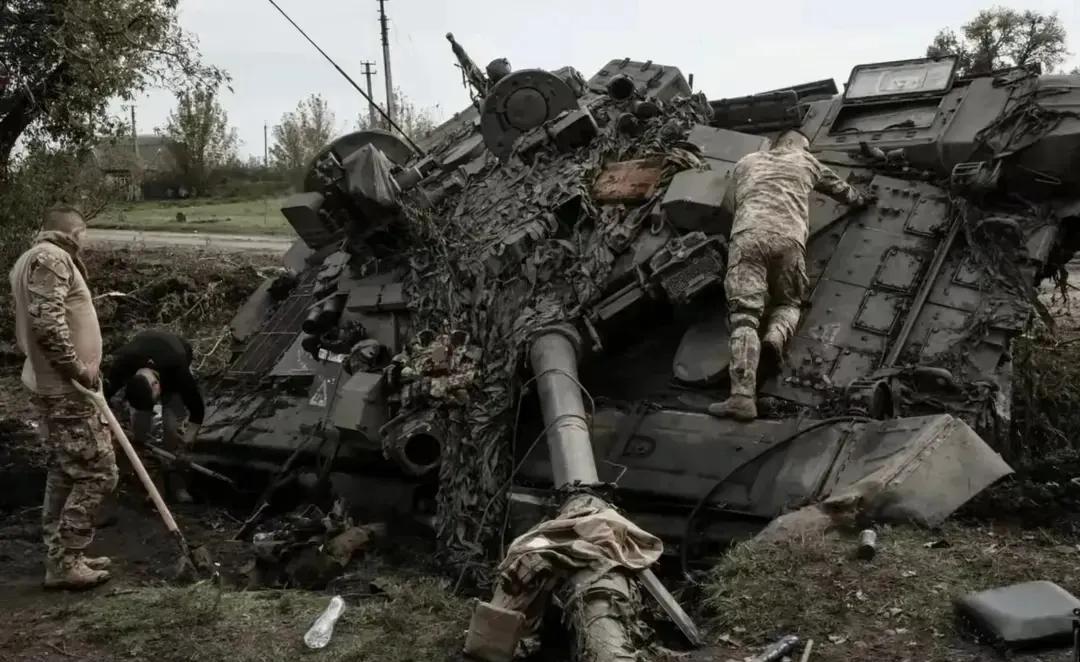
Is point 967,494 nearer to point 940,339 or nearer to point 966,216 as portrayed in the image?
point 940,339

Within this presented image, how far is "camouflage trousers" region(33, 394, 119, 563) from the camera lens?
20.9 ft

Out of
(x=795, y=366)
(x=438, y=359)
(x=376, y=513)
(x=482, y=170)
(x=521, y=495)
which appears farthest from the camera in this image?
(x=482, y=170)

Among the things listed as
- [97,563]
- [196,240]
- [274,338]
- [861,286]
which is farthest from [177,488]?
[196,240]

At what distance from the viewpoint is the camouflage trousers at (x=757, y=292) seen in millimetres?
6574

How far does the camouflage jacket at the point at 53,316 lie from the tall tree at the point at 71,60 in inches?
256

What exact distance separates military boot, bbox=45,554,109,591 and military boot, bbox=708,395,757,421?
364 centimetres

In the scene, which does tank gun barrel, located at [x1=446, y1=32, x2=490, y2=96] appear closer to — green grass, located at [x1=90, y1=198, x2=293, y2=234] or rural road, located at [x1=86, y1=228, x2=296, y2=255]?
rural road, located at [x1=86, y1=228, x2=296, y2=255]

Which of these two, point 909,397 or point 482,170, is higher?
point 482,170

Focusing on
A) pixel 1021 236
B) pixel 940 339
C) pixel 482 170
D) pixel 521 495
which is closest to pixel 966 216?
pixel 1021 236

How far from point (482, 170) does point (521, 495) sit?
12.8 ft

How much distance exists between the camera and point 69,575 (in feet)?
20.7

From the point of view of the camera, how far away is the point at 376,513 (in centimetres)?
816

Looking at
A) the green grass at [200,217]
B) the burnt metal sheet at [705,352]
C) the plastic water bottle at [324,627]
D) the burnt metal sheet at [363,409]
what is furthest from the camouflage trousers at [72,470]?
the green grass at [200,217]

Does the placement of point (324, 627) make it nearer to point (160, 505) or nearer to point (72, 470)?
point (160, 505)
